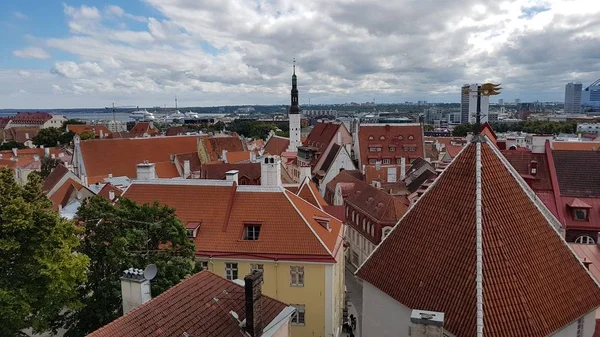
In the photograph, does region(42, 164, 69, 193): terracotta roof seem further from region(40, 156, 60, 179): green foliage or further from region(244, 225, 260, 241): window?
region(244, 225, 260, 241): window

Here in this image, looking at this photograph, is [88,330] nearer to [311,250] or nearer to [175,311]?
[175,311]

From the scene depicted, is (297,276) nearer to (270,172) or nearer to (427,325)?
(270,172)

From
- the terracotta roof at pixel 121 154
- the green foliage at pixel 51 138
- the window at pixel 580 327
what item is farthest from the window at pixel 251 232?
the green foliage at pixel 51 138

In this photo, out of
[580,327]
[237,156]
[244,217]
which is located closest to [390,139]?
[237,156]

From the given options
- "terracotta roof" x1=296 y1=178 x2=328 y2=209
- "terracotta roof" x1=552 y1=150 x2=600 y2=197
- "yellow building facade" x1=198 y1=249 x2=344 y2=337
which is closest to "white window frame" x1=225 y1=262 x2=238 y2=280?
"yellow building facade" x1=198 y1=249 x2=344 y2=337

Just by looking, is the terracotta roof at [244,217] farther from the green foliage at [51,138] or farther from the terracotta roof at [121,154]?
the green foliage at [51,138]

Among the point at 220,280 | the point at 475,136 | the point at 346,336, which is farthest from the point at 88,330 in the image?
the point at 475,136
